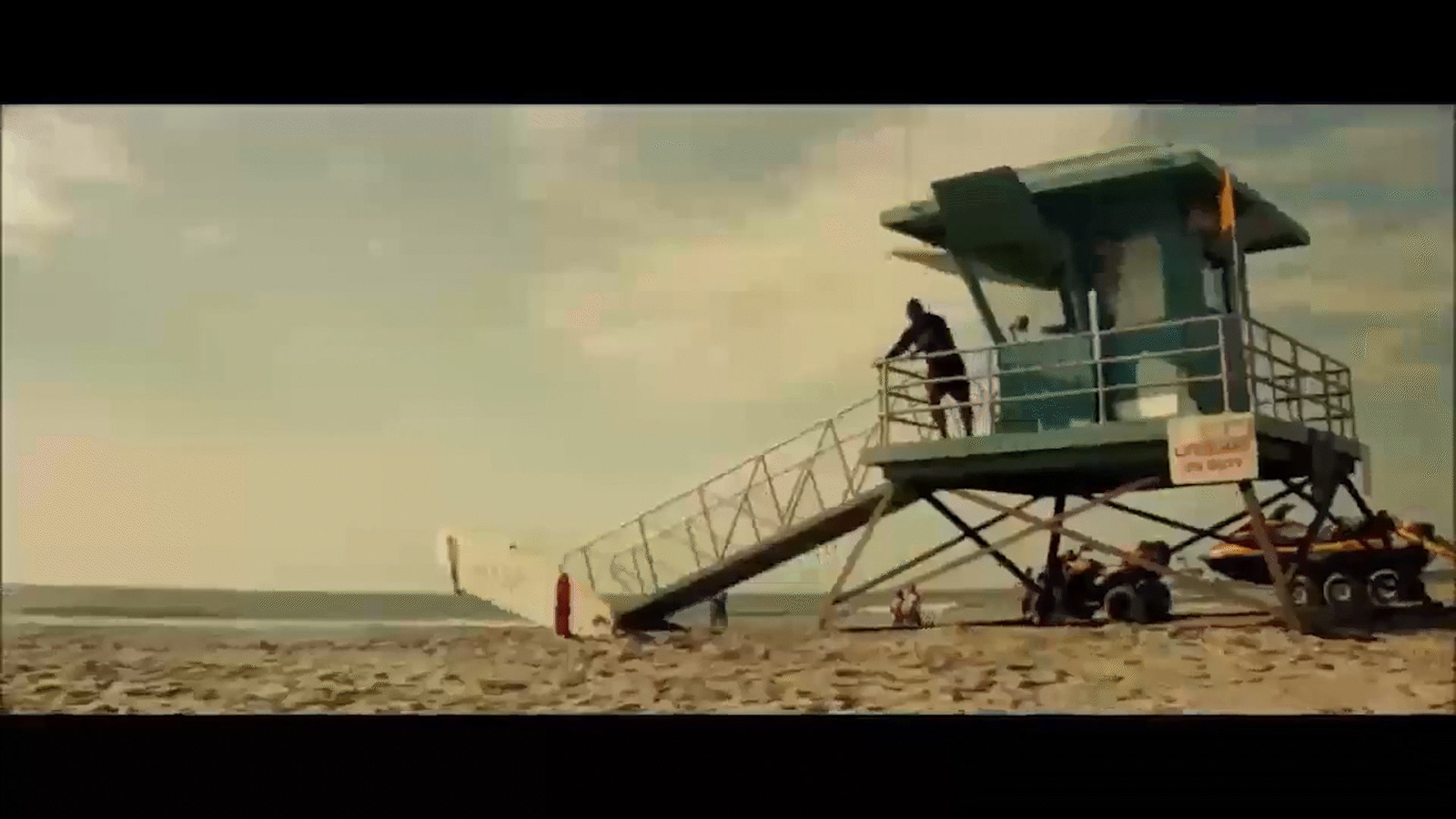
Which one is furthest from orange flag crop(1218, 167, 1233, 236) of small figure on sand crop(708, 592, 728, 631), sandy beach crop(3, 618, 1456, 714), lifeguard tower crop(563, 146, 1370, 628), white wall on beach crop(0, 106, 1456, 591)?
small figure on sand crop(708, 592, 728, 631)

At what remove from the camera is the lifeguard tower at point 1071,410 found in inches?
150

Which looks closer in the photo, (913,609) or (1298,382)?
(1298,382)

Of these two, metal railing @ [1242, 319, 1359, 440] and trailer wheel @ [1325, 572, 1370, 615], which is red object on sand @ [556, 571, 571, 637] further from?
trailer wheel @ [1325, 572, 1370, 615]

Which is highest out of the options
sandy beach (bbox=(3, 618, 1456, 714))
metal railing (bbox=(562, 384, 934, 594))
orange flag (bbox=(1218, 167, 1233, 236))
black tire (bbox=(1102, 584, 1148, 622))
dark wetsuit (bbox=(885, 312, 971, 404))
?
orange flag (bbox=(1218, 167, 1233, 236))

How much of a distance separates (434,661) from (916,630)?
145 centimetres

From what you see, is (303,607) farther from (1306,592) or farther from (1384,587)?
(1384,587)

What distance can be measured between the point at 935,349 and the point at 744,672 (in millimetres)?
1108

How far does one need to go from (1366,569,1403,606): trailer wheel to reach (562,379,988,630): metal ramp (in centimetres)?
131

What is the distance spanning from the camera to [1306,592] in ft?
12.6

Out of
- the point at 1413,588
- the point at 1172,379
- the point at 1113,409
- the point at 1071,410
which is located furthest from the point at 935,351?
the point at 1413,588

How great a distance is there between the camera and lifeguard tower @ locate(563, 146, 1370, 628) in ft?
12.5

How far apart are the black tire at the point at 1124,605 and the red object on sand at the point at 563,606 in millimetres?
1582

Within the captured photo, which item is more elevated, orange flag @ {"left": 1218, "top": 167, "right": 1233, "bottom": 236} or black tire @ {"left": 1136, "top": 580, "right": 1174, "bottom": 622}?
orange flag @ {"left": 1218, "top": 167, "right": 1233, "bottom": 236}

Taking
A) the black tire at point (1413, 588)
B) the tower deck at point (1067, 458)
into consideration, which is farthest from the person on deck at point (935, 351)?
the black tire at point (1413, 588)
